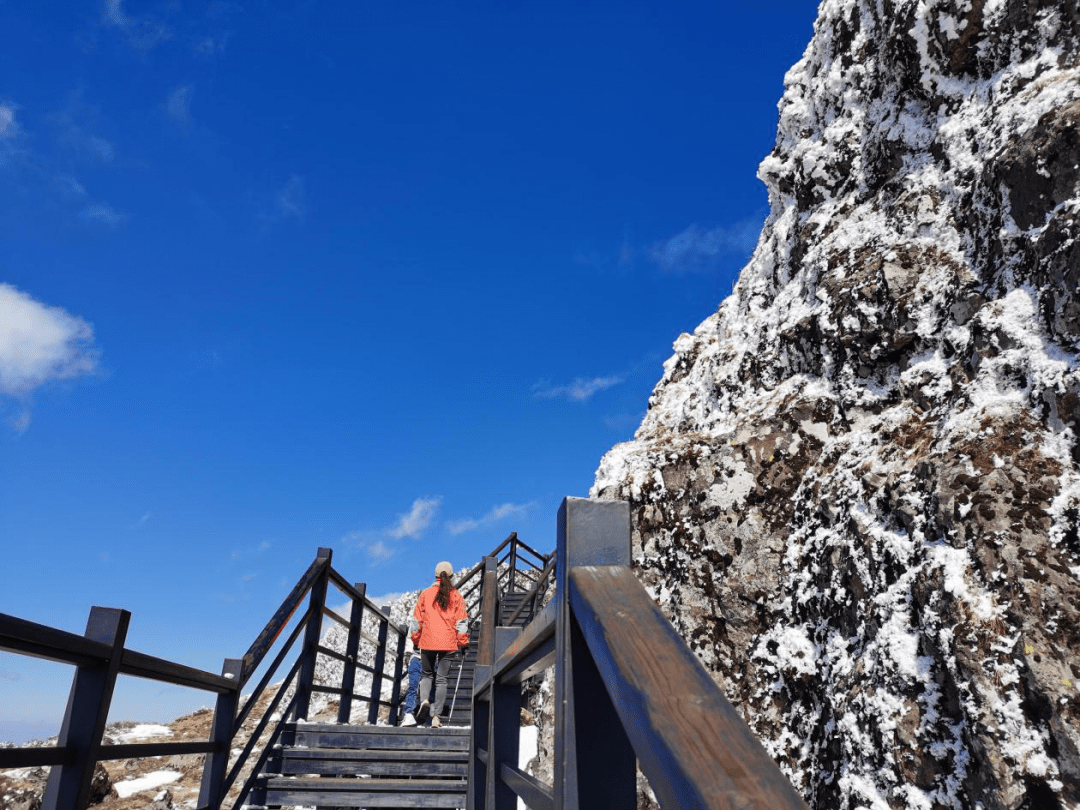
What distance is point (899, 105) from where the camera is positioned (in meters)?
5.03

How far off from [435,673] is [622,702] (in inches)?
294

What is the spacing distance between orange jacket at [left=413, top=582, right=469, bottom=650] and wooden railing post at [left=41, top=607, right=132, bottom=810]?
5.42 m

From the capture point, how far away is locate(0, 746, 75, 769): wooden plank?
5.99 feet

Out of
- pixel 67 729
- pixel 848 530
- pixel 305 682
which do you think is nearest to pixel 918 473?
pixel 848 530

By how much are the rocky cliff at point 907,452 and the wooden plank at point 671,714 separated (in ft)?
6.65

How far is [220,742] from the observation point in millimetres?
3451

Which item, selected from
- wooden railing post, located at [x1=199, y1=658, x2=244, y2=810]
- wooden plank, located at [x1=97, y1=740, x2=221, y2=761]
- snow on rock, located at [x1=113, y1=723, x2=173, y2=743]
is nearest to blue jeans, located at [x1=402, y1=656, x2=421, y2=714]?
snow on rock, located at [x1=113, y1=723, x2=173, y2=743]

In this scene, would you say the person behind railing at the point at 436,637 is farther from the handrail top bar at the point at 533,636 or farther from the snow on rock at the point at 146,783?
the handrail top bar at the point at 533,636

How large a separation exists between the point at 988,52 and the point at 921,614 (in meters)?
3.55

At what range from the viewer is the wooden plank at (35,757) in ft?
5.99

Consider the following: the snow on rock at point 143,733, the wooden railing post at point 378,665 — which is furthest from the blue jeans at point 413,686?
the snow on rock at point 143,733

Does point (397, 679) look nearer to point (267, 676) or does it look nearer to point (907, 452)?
point (267, 676)

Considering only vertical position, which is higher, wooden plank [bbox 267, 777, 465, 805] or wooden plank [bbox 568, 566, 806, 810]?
wooden plank [bbox 568, 566, 806, 810]

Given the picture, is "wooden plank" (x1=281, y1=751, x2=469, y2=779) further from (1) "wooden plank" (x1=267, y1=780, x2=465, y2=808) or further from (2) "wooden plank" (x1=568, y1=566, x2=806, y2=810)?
(2) "wooden plank" (x1=568, y1=566, x2=806, y2=810)
